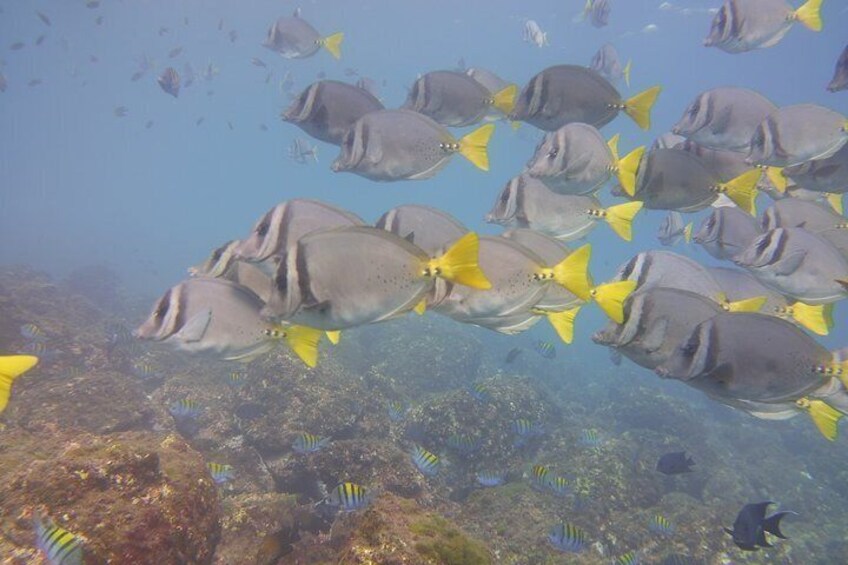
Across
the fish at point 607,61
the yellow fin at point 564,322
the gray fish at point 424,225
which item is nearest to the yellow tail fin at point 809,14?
the fish at point 607,61

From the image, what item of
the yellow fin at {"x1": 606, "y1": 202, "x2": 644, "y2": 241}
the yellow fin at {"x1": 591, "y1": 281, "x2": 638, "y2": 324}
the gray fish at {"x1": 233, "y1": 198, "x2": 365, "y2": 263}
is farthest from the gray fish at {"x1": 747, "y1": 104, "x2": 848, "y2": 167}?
the gray fish at {"x1": 233, "y1": 198, "x2": 365, "y2": 263}

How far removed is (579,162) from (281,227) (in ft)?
9.02

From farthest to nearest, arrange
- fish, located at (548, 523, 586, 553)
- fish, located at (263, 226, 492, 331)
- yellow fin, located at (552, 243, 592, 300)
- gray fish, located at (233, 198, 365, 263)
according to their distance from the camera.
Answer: fish, located at (548, 523, 586, 553) → gray fish, located at (233, 198, 365, 263) → yellow fin, located at (552, 243, 592, 300) → fish, located at (263, 226, 492, 331)

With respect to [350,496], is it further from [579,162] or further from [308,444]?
[579,162]

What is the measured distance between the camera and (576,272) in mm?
3070

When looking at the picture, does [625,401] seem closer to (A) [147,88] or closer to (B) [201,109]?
(A) [147,88]

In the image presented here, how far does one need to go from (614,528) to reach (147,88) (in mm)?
84854

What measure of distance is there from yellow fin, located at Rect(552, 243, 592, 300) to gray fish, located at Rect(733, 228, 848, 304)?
209 cm

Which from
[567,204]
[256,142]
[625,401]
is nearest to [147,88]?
[256,142]

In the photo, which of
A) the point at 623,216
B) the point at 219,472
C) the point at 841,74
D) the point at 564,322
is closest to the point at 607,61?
the point at 841,74

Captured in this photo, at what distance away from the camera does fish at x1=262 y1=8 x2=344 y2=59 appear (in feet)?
24.7

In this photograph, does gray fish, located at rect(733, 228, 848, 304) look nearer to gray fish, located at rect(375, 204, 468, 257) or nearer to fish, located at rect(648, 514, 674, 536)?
gray fish, located at rect(375, 204, 468, 257)

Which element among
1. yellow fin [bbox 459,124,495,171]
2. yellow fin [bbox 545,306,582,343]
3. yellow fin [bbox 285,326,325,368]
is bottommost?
yellow fin [bbox 545,306,582,343]

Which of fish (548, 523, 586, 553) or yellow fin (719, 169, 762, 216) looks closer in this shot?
yellow fin (719, 169, 762, 216)
